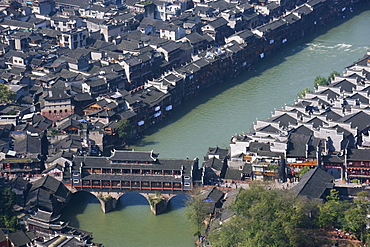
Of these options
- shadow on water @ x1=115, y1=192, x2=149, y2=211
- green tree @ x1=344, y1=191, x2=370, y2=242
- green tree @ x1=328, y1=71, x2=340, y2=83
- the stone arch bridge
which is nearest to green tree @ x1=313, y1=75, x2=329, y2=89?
green tree @ x1=328, y1=71, x2=340, y2=83

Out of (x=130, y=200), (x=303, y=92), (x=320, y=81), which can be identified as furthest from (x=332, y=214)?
(x=320, y=81)

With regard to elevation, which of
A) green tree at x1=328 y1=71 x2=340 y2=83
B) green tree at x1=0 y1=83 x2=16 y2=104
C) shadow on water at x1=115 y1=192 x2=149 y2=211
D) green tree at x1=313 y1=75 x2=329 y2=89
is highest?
green tree at x1=328 y1=71 x2=340 y2=83

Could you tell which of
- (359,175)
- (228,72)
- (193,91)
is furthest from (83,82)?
(359,175)

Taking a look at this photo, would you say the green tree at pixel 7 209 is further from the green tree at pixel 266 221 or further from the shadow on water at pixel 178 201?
the green tree at pixel 266 221

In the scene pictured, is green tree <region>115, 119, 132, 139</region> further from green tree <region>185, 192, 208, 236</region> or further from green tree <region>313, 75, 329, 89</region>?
green tree <region>313, 75, 329, 89</region>

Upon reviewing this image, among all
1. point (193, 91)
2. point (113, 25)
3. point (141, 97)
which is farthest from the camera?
point (113, 25)

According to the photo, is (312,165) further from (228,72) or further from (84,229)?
(228,72)
